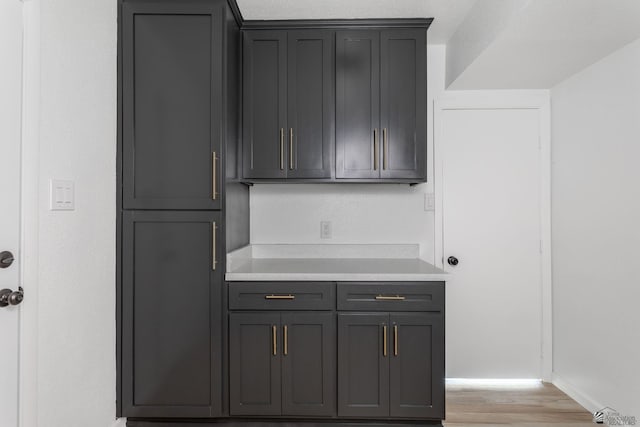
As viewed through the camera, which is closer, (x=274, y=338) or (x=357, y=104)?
(x=274, y=338)

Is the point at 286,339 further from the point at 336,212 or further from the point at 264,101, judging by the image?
the point at 264,101

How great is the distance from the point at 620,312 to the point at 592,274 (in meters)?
0.28

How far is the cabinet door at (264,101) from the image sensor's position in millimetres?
2334

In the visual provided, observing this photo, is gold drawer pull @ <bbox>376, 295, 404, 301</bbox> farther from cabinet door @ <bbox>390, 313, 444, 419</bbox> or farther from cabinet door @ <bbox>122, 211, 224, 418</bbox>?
cabinet door @ <bbox>122, 211, 224, 418</bbox>

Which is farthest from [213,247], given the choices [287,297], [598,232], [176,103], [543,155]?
[543,155]

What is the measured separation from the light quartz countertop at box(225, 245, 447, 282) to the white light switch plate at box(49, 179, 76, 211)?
79 centimetres

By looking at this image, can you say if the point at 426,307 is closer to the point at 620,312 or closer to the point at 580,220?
the point at 620,312

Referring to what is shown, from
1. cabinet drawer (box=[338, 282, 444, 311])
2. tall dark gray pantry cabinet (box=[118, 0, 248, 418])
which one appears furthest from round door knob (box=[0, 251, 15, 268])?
cabinet drawer (box=[338, 282, 444, 311])

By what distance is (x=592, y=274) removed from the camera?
2.30 metres

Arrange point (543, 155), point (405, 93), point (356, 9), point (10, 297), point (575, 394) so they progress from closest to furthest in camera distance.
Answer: point (10, 297) < point (356, 9) < point (405, 93) < point (575, 394) < point (543, 155)

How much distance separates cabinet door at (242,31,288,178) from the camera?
233cm

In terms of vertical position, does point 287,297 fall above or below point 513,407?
above

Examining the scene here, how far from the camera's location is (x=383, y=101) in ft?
7.66

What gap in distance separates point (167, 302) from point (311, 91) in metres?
1.51
